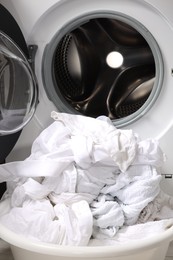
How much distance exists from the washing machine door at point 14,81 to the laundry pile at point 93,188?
0.41 ft

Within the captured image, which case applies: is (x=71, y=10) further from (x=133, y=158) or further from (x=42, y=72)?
(x=133, y=158)

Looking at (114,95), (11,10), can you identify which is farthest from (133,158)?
(11,10)

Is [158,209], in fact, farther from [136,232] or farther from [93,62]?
[93,62]

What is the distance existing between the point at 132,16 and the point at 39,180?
1.76 ft

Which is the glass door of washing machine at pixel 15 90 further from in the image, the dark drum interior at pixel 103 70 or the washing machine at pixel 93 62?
the dark drum interior at pixel 103 70

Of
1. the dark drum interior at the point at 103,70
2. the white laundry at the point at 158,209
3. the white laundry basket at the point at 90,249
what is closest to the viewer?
the white laundry basket at the point at 90,249

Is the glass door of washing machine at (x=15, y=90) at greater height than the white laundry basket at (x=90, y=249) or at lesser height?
greater

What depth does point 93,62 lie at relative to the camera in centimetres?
155

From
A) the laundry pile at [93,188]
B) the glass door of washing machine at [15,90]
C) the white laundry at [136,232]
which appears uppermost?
the glass door of washing machine at [15,90]

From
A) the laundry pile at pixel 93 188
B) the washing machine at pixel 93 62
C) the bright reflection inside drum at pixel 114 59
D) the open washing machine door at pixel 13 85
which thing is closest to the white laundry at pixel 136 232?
the laundry pile at pixel 93 188

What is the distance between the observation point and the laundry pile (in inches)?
47.0

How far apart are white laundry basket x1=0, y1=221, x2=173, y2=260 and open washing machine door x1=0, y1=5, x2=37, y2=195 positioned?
292 millimetres

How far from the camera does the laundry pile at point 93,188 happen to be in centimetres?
119

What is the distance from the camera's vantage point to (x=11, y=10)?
1.34 metres
